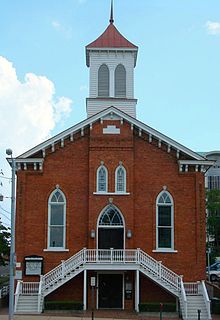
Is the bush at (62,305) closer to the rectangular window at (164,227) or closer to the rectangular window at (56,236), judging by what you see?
the rectangular window at (56,236)

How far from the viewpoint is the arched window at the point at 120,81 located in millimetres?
39406

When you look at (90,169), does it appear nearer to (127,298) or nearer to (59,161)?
(59,161)

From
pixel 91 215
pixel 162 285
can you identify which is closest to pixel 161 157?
pixel 91 215

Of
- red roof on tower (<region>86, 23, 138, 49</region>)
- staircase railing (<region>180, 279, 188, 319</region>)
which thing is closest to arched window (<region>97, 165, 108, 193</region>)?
staircase railing (<region>180, 279, 188, 319</region>)

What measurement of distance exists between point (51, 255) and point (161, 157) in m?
8.81

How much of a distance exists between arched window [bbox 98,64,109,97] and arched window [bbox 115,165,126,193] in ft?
24.4

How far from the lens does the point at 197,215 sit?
3350 centimetres

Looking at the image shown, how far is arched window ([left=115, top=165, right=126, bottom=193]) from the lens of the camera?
33.7 m

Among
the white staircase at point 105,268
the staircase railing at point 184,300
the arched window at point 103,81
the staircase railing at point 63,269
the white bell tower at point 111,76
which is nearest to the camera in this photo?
the staircase railing at point 184,300

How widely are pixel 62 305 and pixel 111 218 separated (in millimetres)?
5947

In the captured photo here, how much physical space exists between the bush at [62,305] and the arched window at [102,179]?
6784 mm

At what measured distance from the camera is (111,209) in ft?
110

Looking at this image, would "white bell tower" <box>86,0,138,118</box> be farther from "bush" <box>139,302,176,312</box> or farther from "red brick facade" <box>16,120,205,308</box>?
"bush" <box>139,302,176,312</box>

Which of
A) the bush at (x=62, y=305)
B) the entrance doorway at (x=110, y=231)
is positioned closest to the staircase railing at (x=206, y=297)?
the entrance doorway at (x=110, y=231)
